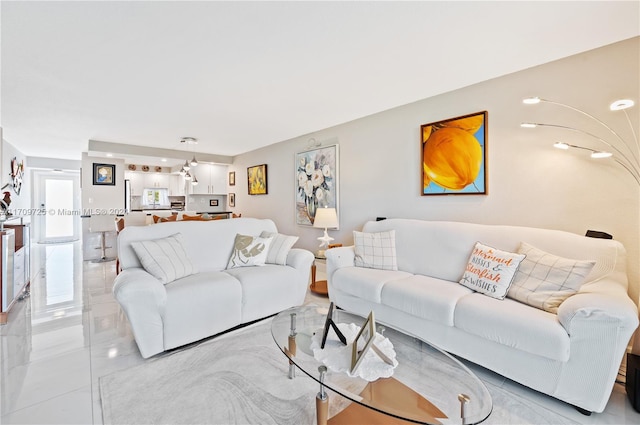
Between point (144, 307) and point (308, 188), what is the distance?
10.3 ft

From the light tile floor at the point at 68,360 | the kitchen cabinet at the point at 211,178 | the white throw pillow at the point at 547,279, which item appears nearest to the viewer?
the light tile floor at the point at 68,360

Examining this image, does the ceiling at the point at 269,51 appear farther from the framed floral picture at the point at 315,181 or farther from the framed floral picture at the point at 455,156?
the framed floral picture at the point at 315,181

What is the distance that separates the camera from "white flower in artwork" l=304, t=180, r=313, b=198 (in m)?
4.81

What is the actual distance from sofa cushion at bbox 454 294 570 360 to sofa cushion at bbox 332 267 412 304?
69cm

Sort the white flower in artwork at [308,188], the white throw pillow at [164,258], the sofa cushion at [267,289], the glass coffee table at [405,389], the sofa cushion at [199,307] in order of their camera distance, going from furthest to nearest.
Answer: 1. the white flower in artwork at [308,188]
2. the sofa cushion at [267,289]
3. the white throw pillow at [164,258]
4. the sofa cushion at [199,307]
5. the glass coffee table at [405,389]

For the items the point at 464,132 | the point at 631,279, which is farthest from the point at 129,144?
the point at 631,279

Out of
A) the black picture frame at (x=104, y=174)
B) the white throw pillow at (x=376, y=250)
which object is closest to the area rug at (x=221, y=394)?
the white throw pillow at (x=376, y=250)

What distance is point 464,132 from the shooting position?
300 cm

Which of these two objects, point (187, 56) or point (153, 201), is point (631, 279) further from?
point (153, 201)

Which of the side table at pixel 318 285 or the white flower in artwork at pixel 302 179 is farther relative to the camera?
the white flower in artwork at pixel 302 179

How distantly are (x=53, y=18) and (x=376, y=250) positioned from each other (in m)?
3.09

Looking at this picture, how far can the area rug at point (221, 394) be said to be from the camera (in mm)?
1577

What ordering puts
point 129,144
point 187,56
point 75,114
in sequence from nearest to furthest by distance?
point 187,56 → point 75,114 → point 129,144

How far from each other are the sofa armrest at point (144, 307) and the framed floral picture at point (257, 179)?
392 centimetres
